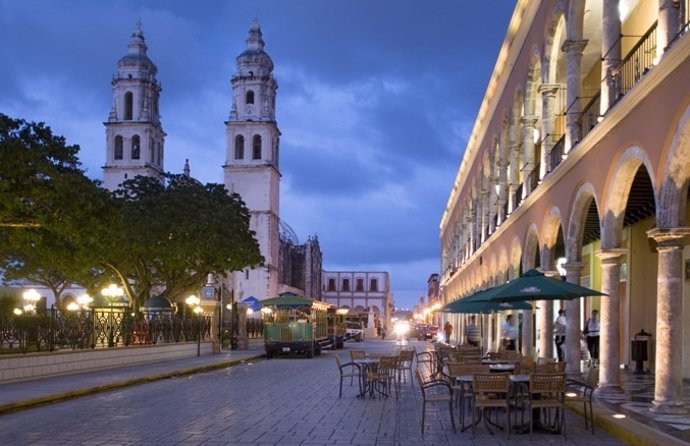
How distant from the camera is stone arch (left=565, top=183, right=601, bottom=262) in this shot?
56.9 feet

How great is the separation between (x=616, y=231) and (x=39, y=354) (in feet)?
43.1

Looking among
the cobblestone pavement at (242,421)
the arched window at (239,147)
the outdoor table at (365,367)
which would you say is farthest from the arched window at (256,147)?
the outdoor table at (365,367)

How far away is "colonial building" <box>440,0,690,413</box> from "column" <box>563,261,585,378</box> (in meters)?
0.03

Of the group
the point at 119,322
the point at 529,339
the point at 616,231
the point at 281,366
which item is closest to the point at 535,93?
the point at 529,339

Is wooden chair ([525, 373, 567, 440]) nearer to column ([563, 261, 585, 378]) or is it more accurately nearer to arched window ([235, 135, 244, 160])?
column ([563, 261, 585, 378])

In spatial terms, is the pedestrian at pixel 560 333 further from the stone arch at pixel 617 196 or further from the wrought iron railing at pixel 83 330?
the wrought iron railing at pixel 83 330

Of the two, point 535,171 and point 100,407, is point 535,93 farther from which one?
point 100,407

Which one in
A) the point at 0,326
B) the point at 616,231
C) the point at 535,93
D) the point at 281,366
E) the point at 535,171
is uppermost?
the point at 535,93

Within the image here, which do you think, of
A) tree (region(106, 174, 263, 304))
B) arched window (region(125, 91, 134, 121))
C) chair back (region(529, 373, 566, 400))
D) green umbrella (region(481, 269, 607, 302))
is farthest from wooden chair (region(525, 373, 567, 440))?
arched window (region(125, 91, 134, 121))

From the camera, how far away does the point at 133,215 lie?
39906 millimetres

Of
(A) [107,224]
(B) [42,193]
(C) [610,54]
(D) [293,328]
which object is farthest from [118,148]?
(C) [610,54]

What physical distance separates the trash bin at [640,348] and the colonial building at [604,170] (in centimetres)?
24

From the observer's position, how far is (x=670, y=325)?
1188cm

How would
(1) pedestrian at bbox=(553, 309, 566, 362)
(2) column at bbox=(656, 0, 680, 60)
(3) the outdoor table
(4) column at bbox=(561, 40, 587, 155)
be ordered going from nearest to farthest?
(2) column at bbox=(656, 0, 680, 60) < (3) the outdoor table < (4) column at bbox=(561, 40, 587, 155) < (1) pedestrian at bbox=(553, 309, 566, 362)
